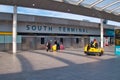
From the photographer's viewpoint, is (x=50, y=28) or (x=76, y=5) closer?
(x=76, y=5)

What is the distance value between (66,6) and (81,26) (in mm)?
13712

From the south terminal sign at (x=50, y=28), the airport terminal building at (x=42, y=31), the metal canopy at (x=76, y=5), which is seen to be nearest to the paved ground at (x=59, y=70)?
the metal canopy at (x=76, y=5)

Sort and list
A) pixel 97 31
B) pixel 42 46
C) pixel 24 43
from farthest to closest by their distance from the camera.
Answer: pixel 97 31, pixel 42 46, pixel 24 43

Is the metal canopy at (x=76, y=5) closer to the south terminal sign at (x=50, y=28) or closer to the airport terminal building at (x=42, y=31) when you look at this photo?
the airport terminal building at (x=42, y=31)

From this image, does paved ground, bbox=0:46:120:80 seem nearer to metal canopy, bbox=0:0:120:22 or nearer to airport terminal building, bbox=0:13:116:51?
metal canopy, bbox=0:0:120:22

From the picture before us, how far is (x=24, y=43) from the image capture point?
101 feet

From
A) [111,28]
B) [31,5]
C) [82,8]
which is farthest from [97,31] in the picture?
[31,5]

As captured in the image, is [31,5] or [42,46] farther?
Answer: [42,46]

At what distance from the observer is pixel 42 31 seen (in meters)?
32.8

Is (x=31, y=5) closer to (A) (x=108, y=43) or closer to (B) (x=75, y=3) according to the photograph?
(B) (x=75, y=3)

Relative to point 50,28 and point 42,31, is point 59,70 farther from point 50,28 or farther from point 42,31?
point 50,28

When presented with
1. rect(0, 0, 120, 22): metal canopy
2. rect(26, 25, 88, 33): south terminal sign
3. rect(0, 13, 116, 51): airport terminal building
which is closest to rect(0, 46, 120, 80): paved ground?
rect(0, 0, 120, 22): metal canopy

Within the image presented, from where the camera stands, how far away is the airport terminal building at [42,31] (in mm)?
28484

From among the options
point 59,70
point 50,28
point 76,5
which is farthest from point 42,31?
point 59,70
